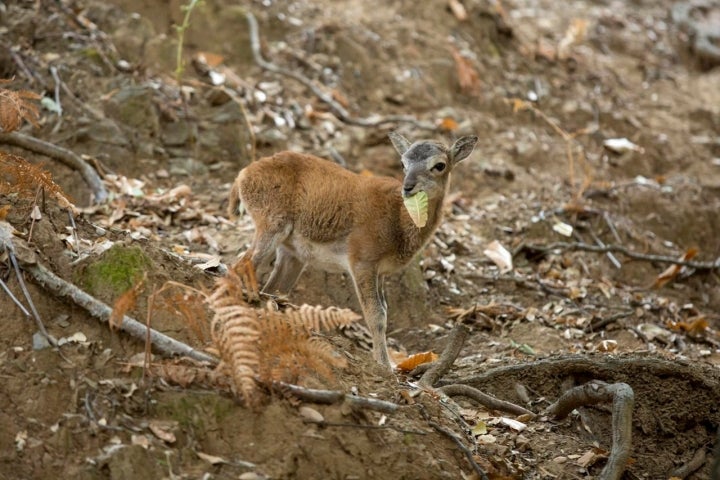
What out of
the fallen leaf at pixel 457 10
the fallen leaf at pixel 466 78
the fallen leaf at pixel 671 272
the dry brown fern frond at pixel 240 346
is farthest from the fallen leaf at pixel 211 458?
the fallen leaf at pixel 457 10

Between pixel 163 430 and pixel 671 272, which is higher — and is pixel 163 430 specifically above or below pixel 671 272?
above

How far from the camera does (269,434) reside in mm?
6031

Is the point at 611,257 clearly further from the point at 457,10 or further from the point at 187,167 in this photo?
the point at 457,10

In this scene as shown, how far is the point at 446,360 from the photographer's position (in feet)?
26.9

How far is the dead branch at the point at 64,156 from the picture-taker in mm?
10688

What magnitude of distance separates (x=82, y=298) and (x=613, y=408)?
4.21 m

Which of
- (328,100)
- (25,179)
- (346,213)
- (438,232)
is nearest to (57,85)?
(328,100)

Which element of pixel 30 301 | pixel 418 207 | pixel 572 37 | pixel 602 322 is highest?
pixel 30 301

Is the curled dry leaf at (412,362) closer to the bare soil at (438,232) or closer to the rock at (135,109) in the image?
the bare soil at (438,232)

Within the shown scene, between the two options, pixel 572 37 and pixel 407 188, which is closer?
pixel 407 188

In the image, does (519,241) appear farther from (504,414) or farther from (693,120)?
(693,120)

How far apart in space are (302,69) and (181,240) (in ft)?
17.2

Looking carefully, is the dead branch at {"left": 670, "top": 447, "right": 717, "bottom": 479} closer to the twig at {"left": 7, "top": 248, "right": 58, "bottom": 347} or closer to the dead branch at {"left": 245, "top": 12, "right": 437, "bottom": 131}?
the twig at {"left": 7, "top": 248, "right": 58, "bottom": 347}

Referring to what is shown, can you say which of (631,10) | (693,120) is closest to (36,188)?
(693,120)
